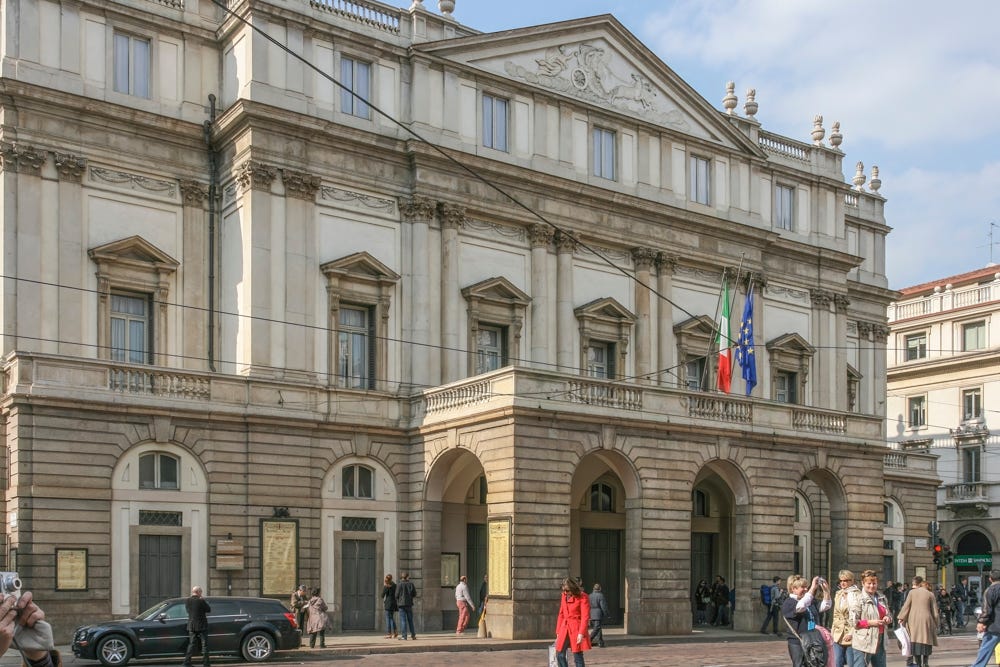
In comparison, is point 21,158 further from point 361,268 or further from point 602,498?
point 602,498

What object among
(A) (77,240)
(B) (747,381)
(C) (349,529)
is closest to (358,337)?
(C) (349,529)

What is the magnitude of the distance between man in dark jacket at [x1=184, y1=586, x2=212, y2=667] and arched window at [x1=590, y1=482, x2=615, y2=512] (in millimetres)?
17565

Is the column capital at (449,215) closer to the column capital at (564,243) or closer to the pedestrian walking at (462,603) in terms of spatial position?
the column capital at (564,243)

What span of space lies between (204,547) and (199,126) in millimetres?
11835

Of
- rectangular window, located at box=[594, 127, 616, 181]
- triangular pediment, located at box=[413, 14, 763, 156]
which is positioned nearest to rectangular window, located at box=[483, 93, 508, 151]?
triangular pediment, located at box=[413, 14, 763, 156]

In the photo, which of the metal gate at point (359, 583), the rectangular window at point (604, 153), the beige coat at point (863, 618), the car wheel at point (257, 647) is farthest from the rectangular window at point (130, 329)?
the beige coat at point (863, 618)

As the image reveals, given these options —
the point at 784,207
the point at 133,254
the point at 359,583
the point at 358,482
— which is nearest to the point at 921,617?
the point at 359,583

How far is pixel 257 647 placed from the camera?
1157 inches

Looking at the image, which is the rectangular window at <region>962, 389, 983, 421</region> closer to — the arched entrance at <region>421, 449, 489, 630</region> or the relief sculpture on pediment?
the relief sculpture on pediment

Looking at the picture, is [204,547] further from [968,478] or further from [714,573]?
[968,478]

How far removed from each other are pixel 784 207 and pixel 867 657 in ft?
113

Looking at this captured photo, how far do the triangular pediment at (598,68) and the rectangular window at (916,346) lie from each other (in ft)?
90.1

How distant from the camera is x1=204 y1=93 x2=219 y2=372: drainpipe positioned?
38312mm

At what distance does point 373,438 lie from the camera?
127ft
